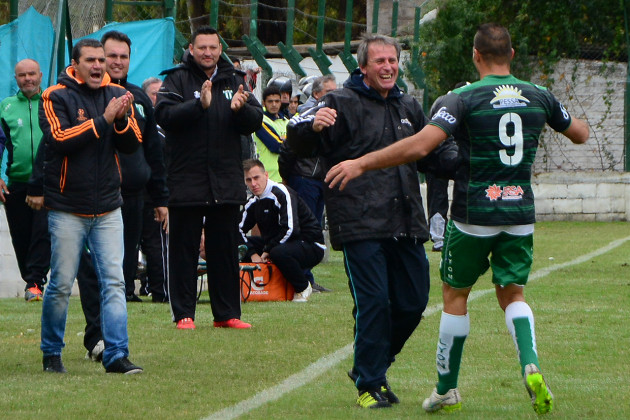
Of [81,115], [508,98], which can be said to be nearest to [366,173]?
[508,98]

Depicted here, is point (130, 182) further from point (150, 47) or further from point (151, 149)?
point (150, 47)

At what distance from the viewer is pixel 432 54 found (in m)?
24.1

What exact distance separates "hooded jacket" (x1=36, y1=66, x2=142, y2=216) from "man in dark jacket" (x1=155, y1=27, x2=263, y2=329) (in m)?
1.78

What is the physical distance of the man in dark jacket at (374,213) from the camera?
625 centimetres

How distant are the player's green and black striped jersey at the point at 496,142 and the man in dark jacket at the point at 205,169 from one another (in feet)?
10.8

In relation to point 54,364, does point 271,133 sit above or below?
above

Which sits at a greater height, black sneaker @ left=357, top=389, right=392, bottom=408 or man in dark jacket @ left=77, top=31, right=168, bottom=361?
man in dark jacket @ left=77, top=31, right=168, bottom=361

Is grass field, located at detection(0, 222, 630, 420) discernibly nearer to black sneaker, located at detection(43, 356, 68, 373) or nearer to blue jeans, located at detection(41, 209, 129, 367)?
black sneaker, located at detection(43, 356, 68, 373)

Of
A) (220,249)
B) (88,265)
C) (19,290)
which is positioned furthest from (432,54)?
(88,265)

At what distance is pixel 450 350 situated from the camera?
6.12 meters

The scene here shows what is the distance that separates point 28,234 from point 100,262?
482 centimetres

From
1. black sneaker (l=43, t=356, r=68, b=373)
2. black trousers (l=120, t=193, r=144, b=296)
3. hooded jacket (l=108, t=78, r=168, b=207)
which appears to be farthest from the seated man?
black sneaker (l=43, t=356, r=68, b=373)

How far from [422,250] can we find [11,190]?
6.20 meters

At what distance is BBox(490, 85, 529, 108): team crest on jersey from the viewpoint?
5.89 metres
